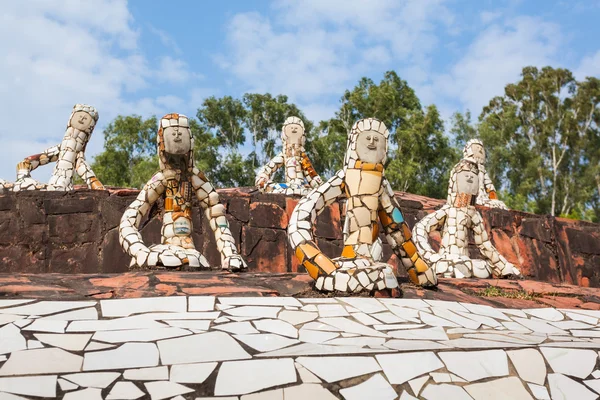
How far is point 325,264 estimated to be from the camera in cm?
535

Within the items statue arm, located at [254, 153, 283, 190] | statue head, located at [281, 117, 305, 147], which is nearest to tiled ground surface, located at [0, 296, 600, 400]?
statue arm, located at [254, 153, 283, 190]

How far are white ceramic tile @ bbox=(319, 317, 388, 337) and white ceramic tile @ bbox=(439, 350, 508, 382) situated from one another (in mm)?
700

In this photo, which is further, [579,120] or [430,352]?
[579,120]

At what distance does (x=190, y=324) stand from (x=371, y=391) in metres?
1.40

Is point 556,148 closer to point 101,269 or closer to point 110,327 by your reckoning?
point 101,269

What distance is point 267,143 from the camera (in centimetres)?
2420

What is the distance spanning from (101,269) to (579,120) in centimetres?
2277

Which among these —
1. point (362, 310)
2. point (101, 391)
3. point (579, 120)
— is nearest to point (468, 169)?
point (362, 310)

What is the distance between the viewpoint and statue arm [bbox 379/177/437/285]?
6035mm

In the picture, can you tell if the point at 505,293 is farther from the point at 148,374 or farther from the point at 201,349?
the point at 148,374

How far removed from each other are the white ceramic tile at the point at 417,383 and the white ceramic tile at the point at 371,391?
117 mm

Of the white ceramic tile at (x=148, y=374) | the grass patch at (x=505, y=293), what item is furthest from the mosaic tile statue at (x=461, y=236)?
the white ceramic tile at (x=148, y=374)

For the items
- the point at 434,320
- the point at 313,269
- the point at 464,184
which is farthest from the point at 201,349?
the point at 464,184

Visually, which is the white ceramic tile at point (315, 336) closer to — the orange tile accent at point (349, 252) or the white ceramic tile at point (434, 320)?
the white ceramic tile at point (434, 320)
